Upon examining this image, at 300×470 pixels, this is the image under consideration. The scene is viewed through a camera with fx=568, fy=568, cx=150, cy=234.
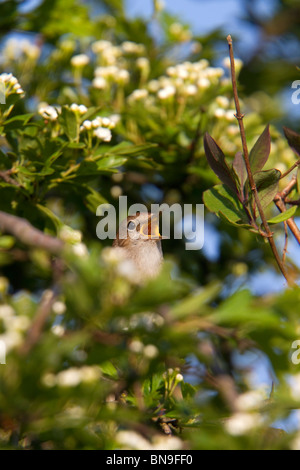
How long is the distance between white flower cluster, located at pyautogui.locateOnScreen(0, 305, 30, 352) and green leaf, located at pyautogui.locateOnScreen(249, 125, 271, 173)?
3.40ft

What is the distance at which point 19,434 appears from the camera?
4.75 feet

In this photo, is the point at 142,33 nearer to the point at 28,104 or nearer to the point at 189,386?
the point at 28,104

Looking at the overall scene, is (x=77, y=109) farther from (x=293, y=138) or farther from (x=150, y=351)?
(x=150, y=351)

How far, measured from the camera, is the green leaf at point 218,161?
205 cm

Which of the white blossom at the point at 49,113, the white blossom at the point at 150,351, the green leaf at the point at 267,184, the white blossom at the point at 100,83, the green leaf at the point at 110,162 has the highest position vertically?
the white blossom at the point at 100,83

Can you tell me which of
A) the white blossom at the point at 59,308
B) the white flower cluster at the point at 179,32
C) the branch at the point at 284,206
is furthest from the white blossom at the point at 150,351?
the white flower cluster at the point at 179,32

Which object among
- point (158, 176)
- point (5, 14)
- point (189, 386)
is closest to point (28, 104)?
point (5, 14)

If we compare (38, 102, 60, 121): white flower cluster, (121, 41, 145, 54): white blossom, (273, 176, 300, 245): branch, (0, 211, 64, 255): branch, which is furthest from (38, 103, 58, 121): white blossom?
(121, 41, 145, 54): white blossom

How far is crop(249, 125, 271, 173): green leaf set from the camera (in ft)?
6.61

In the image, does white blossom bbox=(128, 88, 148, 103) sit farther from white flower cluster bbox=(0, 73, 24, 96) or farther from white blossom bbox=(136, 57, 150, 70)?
white flower cluster bbox=(0, 73, 24, 96)

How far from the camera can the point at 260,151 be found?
204 cm

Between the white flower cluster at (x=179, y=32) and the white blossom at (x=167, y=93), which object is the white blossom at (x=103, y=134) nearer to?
the white blossom at (x=167, y=93)

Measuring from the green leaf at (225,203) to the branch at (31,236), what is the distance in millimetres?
743
